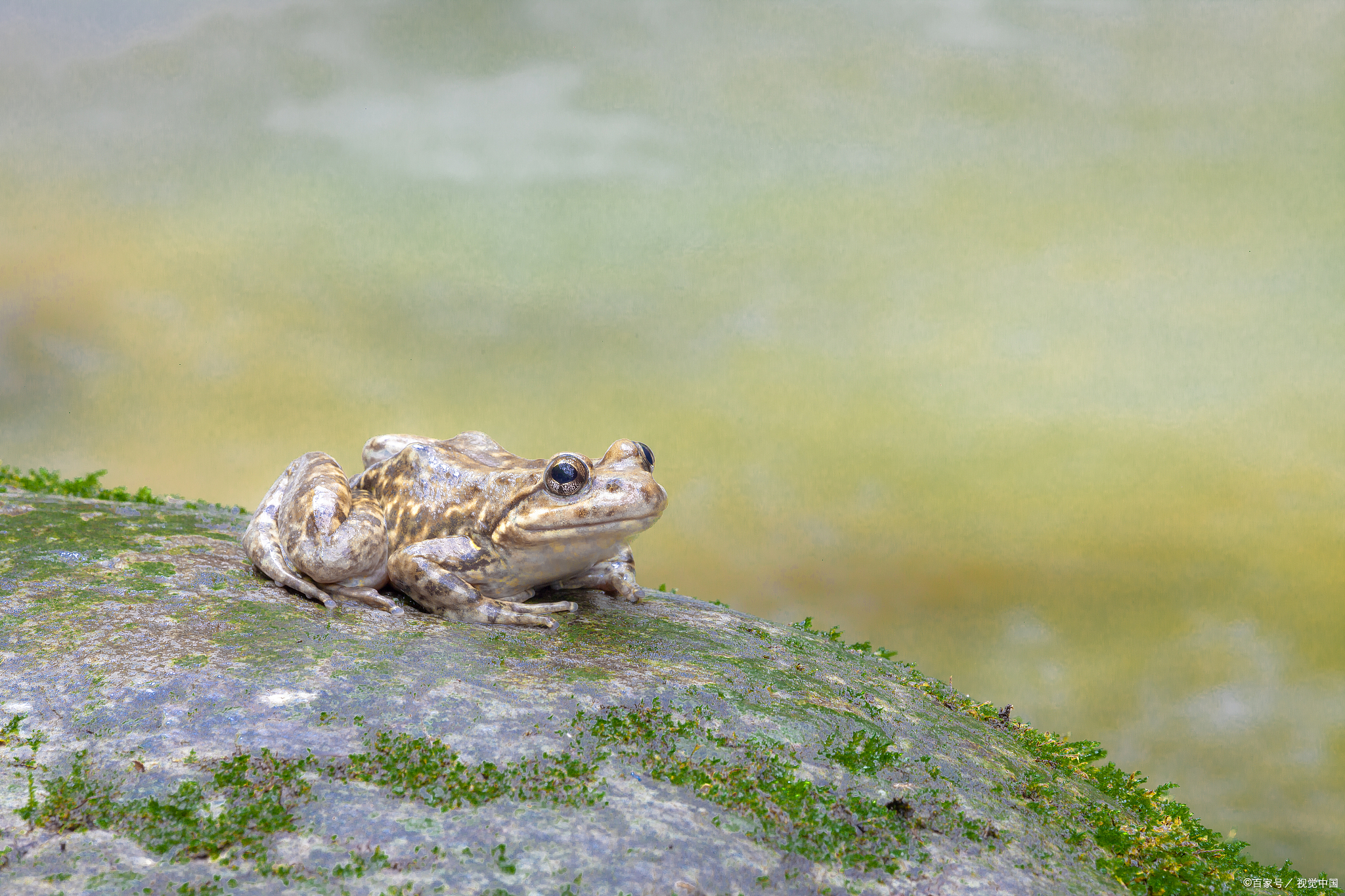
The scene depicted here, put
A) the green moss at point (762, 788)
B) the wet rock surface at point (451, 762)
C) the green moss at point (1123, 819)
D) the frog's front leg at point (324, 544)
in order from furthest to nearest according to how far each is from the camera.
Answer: the frog's front leg at point (324, 544), the green moss at point (1123, 819), the green moss at point (762, 788), the wet rock surface at point (451, 762)

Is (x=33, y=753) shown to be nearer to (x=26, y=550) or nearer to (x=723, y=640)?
(x=26, y=550)

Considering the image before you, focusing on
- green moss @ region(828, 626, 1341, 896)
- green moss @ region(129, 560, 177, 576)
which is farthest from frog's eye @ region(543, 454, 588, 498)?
green moss @ region(828, 626, 1341, 896)

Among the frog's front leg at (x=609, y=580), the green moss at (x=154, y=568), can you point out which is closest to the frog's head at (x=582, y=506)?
the frog's front leg at (x=609, y=580)

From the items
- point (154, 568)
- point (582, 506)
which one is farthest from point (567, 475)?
point (154, 568)

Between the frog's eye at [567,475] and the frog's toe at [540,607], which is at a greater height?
the frog's eye at [567,475]

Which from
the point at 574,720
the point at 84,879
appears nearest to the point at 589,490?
the point at 574,720

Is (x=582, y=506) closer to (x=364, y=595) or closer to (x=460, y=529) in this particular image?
(x=460, y=529)

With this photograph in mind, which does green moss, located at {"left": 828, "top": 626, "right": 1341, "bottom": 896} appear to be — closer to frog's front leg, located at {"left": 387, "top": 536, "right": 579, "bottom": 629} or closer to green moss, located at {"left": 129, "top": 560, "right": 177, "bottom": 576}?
frog's front leg, located at {"left": 387, "top": 536, "right": 579, "bottom": 629}

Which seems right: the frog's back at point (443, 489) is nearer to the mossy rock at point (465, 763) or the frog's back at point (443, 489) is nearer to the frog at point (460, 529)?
the frog at point (460, 529)
